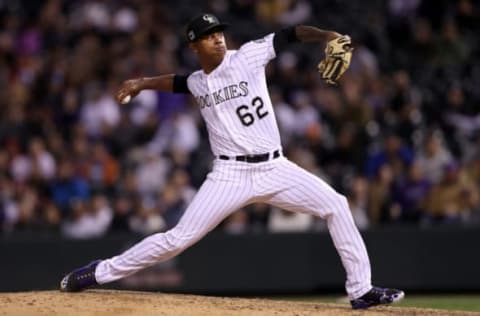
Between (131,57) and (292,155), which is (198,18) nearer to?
(292,155)

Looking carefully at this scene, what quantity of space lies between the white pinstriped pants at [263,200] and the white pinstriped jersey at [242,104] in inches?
5.2

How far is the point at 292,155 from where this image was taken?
512 inches

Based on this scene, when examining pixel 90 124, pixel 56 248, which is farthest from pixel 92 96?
pixel 56 248

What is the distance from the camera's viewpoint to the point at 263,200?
7.35 meters

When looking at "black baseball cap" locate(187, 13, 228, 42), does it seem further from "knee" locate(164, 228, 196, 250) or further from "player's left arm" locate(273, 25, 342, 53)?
"knee" locate(164, 228, 196, 250)

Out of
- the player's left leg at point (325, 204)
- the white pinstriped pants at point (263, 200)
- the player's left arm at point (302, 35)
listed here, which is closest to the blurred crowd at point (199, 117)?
the white pinstriped pants at point (263, 200)

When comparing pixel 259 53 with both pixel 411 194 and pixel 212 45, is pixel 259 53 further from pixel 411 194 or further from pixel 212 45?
pixel 411 194

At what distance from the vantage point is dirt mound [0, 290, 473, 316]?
6996mm

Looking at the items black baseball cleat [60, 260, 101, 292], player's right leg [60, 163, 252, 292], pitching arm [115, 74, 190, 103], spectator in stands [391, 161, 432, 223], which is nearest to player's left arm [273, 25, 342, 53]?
pitching arm [115, 74, 190, 103]

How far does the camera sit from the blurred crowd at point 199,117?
42.0 ft

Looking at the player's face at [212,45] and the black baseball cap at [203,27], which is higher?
the black baseball cap at [203,27]

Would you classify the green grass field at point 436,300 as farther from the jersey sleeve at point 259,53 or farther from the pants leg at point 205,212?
the jersey sleeve at point 259,53

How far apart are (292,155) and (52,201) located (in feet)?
9.34

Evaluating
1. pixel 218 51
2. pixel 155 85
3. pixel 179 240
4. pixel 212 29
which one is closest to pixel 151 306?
pixel 179 240
